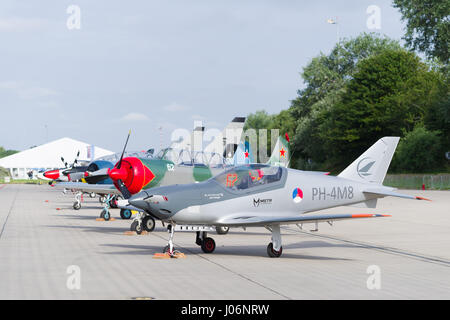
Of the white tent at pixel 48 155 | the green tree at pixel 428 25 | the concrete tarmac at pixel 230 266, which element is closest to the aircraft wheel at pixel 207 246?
the concrete tarmac at pixel 230 266

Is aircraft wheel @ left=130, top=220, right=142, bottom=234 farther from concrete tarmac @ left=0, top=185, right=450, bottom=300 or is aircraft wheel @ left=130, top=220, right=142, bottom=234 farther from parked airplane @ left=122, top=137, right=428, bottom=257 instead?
parked airplane @ left=122, top=137, right=428, bottom=257

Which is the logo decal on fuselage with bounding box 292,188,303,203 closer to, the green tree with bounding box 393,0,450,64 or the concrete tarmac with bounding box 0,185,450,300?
the concrete tarmac with bounding box 0,185,450,300

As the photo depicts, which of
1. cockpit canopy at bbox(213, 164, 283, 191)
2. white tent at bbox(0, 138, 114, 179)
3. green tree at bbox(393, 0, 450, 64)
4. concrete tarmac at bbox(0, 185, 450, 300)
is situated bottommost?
concrete tarmac at bbox(0, 185, 450, 300)

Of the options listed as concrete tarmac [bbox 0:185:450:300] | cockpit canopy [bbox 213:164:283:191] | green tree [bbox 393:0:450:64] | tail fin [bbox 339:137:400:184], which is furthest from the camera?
green tree [bbox 393:0:450:64]

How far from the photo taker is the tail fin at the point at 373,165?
47.2 feet

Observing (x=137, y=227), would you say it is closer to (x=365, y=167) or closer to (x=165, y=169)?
(x=165, y=169)

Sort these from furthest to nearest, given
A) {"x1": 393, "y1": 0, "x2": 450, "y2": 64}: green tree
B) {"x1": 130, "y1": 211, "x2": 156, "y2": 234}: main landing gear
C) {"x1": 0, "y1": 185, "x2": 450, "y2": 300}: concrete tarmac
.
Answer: {"x1": 393, "y1": 0, "x2": 450, "y2": 64}: green tree < {"x1": 130, "y1": 211, "x2": 156, "y2": 234}: main landing gear < {"x1": 0, "y1": 185, "x2": 450, "y2": 300}: concrete tarmac

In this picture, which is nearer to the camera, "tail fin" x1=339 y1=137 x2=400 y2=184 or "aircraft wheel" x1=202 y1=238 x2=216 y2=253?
"aircraft wheel" x1=202 y1=238 x2=216 y2=253

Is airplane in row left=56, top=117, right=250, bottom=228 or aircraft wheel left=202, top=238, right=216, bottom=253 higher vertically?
airplane in row left=56, top=117, right=250, bottom=228

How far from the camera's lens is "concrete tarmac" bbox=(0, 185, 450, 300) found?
8492 millimetres

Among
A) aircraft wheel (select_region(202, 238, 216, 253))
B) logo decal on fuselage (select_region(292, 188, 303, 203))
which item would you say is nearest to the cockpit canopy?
logo decal on fuselage (select_region(292, 188, 303, 203))

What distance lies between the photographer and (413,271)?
35.0 feet
